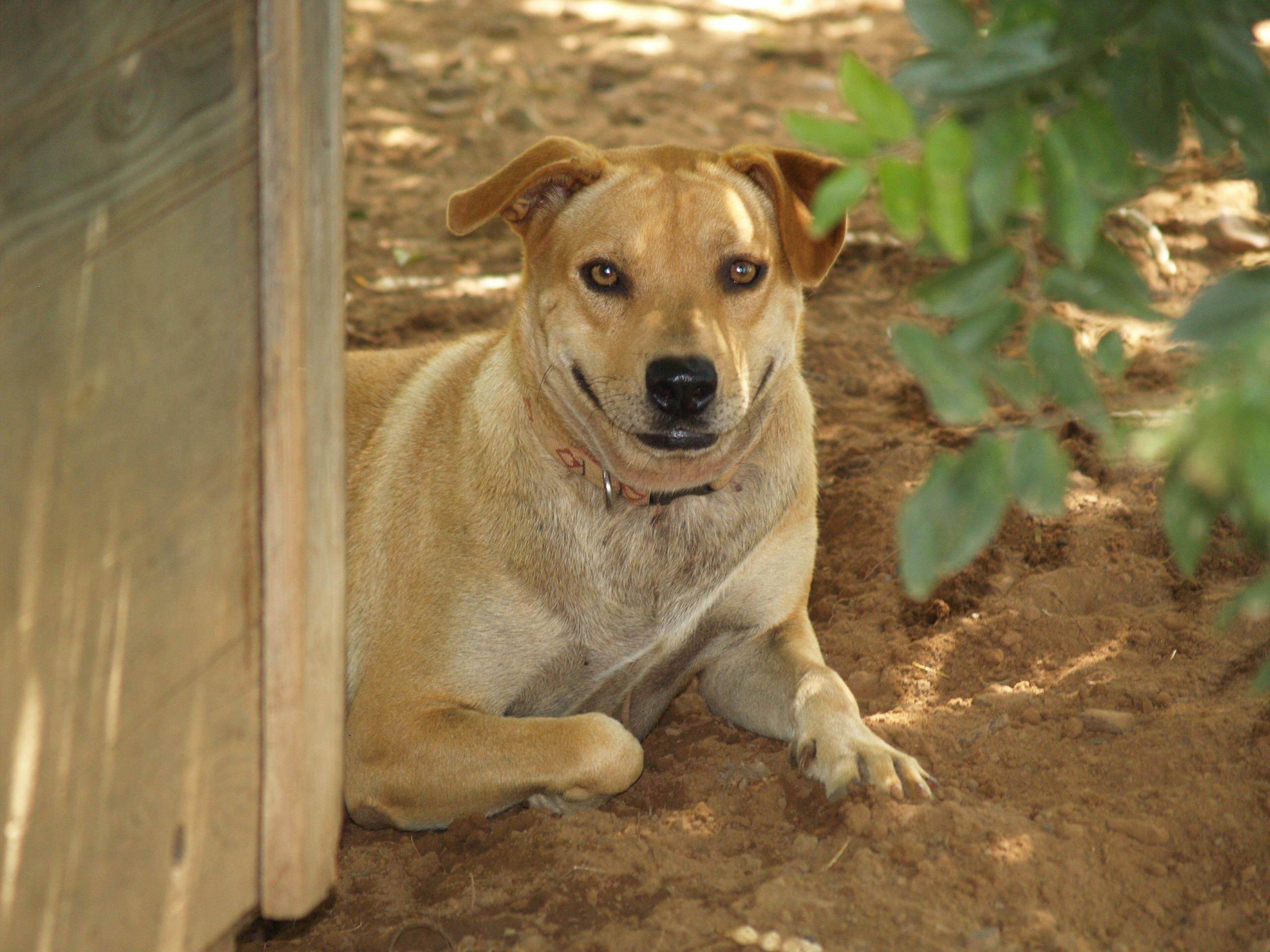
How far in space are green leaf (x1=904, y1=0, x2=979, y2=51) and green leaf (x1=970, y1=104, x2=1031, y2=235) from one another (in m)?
0.10

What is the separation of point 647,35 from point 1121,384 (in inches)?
226

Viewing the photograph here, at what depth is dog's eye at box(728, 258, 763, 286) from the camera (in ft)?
11.4

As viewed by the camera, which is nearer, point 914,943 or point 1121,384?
point 914,943

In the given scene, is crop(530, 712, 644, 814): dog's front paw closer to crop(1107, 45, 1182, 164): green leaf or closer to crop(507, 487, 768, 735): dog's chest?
crop(507, 487, 768, 735): dog's chest

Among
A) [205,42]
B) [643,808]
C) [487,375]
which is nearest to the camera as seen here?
[205,42]

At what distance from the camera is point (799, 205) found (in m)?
3.58

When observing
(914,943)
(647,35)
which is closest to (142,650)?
(914,943)

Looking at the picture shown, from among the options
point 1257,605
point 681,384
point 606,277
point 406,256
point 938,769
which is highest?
point 1257,605

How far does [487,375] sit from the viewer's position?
3.79 m

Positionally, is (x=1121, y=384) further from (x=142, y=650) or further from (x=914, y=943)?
(x=142, y=650)

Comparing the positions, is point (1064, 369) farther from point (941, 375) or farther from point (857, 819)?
point (857, 819)

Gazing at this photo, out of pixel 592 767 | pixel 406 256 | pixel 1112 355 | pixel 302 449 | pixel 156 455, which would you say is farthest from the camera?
pixel 406 256

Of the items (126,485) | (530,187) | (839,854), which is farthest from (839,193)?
(530,187)

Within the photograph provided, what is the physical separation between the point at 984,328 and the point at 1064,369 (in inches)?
4.4
